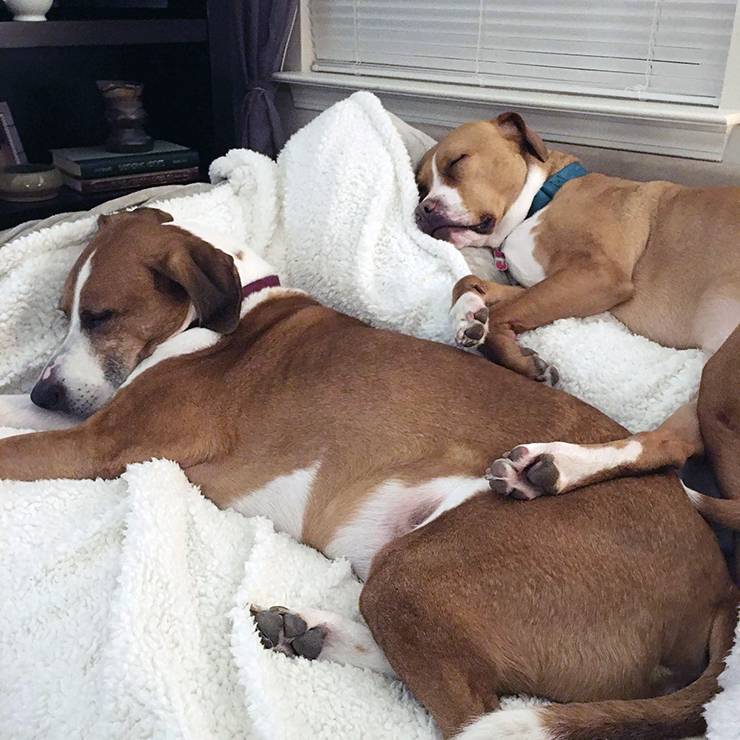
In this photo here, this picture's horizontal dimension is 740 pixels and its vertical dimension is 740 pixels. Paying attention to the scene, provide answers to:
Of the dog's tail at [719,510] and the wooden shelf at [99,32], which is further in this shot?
the wooden shelf at [99,32]

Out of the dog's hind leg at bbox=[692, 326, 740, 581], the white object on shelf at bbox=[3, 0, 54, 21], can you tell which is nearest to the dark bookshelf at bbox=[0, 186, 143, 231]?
the white object on shelf at bbox=[3, 0, 54, 21]

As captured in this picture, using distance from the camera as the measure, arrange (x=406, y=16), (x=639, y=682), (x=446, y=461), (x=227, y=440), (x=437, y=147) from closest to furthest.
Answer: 1. (x=639, y=682)
2. (x=446, y=461)
3. (x=227, y=440)
4. (x=437, y=147)
5. (x=406, y=16)

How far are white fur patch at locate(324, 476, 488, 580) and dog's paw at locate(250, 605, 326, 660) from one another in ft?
0.61

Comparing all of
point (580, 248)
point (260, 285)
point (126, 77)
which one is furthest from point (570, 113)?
point (126, 77)

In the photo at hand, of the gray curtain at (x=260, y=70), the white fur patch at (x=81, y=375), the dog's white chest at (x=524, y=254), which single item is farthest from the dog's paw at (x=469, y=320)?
the gray curtain at (x=260, y=70)

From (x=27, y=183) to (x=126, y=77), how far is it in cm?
92

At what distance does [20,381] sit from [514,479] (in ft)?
4.22

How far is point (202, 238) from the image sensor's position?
1916 millimetres

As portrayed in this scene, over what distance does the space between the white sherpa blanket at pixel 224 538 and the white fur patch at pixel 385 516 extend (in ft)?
0.15

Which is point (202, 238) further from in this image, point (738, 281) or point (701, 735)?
point (701, 735)

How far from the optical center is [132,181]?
311cm

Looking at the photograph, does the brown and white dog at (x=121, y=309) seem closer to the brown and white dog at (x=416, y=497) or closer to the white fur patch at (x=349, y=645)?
the brown and white dog at (x=416, y=497)

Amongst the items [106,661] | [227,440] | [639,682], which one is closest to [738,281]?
[639,682]

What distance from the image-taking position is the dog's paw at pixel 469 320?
72.0 inches
